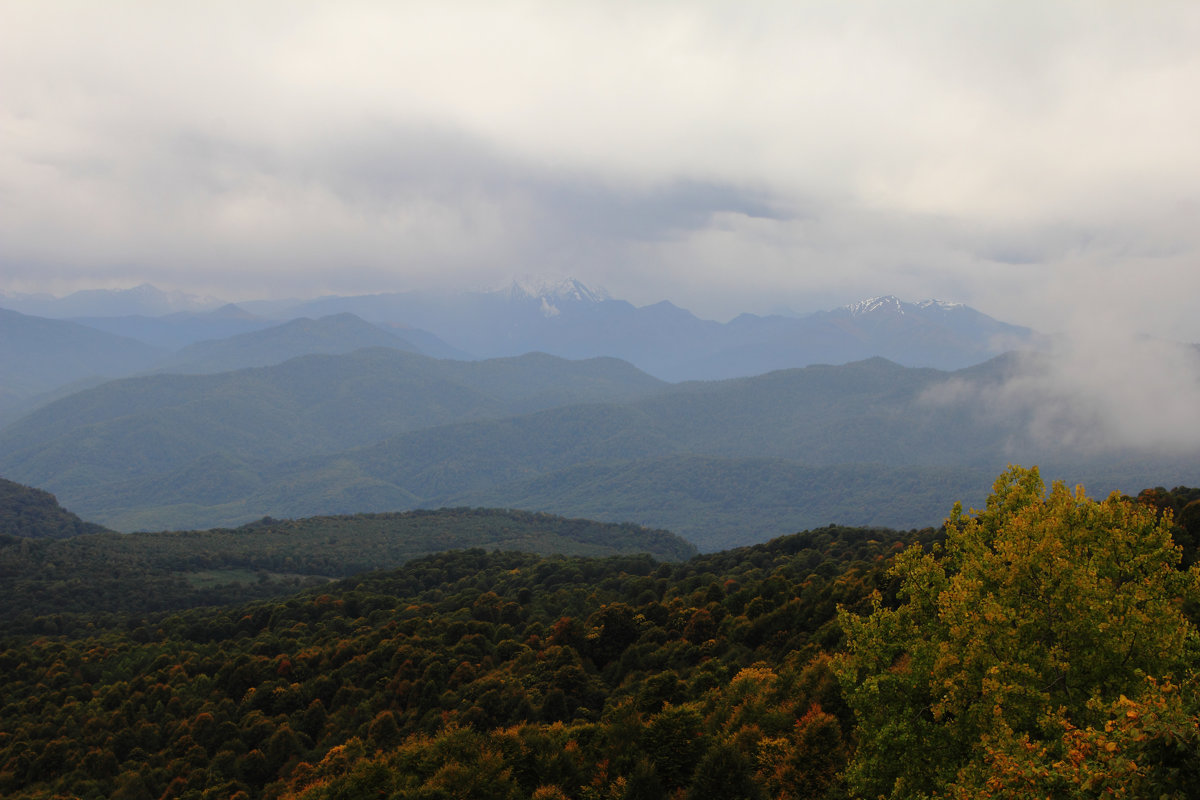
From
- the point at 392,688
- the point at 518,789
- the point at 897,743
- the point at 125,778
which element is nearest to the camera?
the point at 897,743

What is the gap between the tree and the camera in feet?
75.3

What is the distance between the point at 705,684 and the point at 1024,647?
2257cm

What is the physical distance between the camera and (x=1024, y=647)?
24969 millimetres

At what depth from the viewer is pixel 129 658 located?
73.1 metres

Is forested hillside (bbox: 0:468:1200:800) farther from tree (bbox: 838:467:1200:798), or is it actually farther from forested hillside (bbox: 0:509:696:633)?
forested hillside (bbox: 0:509:696:633)

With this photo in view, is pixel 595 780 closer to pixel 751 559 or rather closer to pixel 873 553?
pixel 873 553

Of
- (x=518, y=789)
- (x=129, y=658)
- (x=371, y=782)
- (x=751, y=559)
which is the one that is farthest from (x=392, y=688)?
(x=751, y=559)

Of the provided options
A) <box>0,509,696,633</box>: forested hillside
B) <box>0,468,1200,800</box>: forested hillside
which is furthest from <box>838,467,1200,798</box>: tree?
<box>0,509,696,633</box>: forested hillside

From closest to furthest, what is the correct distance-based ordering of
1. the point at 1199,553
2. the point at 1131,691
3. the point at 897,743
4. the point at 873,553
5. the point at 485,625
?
the point at 1131,691, the point at 897,743, the point at 1199,553, the point at 485,625, the point at 873,553

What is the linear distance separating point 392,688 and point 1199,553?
173 feet

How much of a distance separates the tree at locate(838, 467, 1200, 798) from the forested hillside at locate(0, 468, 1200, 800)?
10 cm

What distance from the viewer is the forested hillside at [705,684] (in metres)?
23.1

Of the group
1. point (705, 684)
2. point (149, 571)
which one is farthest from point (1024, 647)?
point (149, 571)

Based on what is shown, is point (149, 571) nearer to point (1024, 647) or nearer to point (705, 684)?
point (705, 684)
